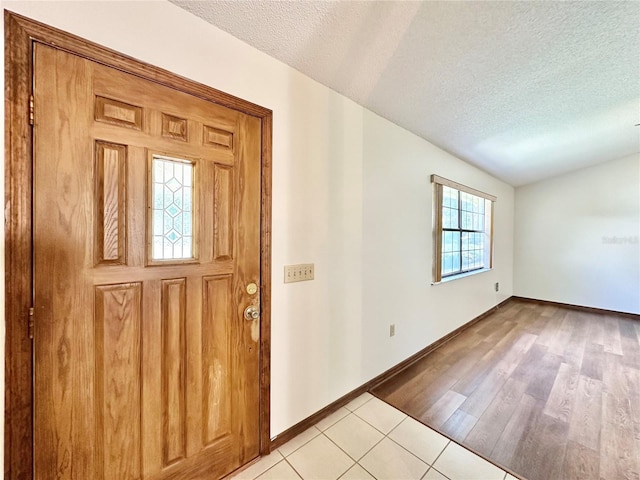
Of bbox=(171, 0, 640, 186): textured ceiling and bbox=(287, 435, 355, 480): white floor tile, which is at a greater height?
bbox=(171, 0, 640, 186): textured ceiling

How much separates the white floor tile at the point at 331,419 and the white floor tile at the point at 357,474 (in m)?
0.33

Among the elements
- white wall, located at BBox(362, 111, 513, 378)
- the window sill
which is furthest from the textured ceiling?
the window sill

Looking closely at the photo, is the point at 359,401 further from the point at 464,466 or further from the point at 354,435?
the point at 464,466

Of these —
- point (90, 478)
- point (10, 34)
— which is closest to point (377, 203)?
point (10, 34)

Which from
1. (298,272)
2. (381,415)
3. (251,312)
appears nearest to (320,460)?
(381,415)

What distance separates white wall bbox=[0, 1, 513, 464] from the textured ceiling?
133 millimetres

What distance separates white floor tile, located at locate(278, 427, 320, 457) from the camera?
1.54 metres

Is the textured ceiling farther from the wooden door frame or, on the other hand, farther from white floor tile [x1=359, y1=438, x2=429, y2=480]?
white floor tile [x1=359, y1=438, x2=429, y2=480]

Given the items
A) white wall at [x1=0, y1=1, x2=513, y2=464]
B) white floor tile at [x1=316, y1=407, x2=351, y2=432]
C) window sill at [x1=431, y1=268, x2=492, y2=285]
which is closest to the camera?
white wall at [x1=0, y1=1, x2=513, y2=464]

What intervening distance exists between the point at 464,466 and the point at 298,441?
0.96m

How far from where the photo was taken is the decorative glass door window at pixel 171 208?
115 cm

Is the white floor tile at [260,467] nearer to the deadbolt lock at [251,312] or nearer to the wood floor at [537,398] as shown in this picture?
the deadbolt lock at [251,312]

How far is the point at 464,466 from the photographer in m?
1.42

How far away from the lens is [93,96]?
100cm
